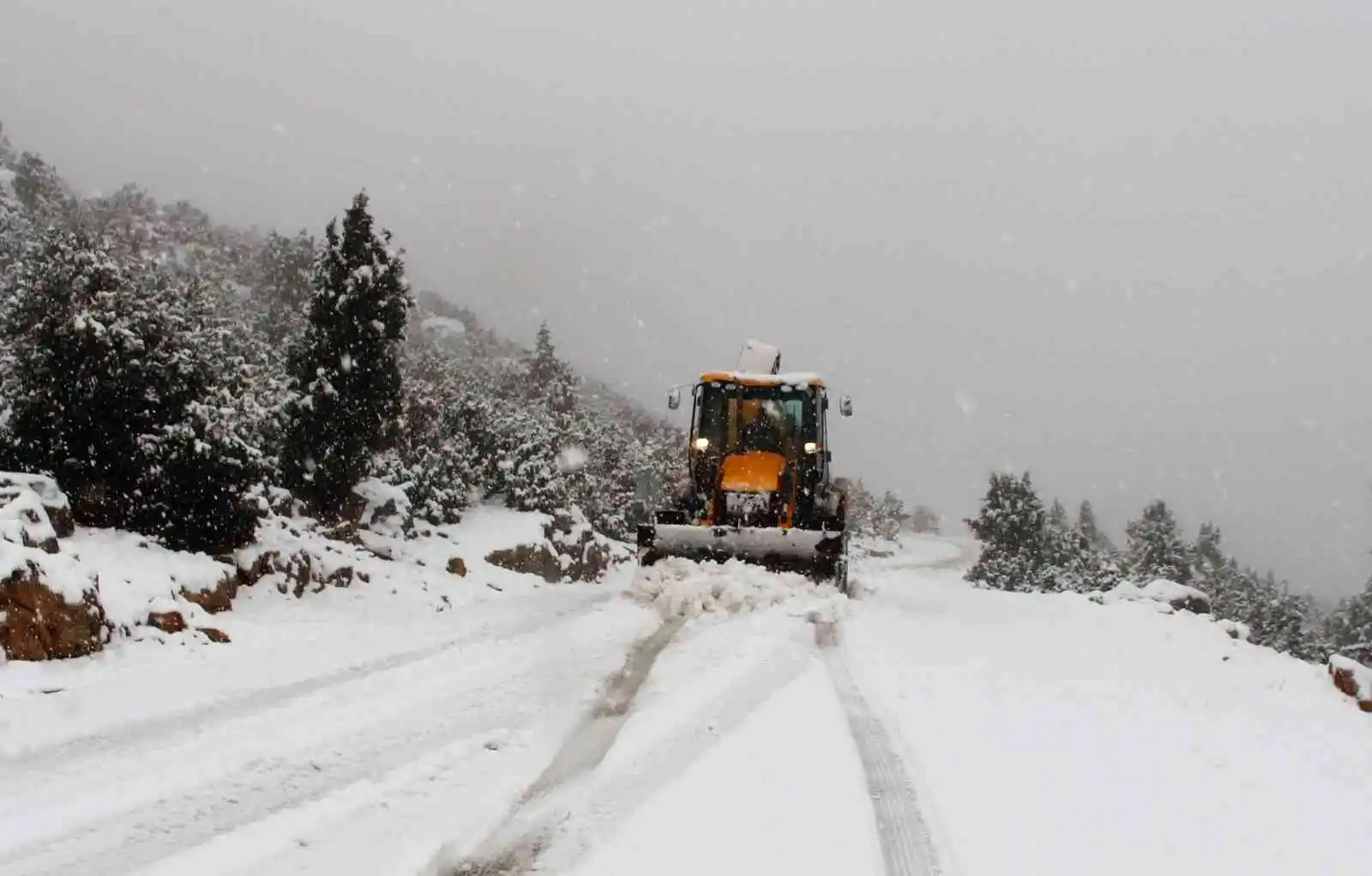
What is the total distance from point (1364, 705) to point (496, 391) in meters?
29.9

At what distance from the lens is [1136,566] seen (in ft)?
137

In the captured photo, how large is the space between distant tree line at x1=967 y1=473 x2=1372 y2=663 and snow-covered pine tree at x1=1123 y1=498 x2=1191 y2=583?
1.7 inches

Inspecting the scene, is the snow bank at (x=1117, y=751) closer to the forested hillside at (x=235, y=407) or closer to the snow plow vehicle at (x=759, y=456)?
the snow plow vehicle at (x=759, y=456)

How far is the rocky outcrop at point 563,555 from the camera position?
17834 mm

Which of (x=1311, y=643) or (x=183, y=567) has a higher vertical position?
(x=183, y=567)

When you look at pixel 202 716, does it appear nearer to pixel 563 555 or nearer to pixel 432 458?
pixel 432 458

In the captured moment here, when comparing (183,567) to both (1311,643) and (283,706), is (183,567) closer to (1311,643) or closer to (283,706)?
(283,706)

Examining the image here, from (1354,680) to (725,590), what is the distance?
248 inches

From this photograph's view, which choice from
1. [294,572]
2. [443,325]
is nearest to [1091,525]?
[443,325]

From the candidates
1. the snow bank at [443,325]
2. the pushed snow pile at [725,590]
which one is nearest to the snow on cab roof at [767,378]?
the pushed snow pile at [725,590]

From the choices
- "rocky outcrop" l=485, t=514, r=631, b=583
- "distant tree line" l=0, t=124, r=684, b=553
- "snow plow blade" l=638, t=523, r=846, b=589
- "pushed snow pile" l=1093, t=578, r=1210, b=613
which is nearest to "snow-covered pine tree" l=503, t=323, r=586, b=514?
"distant tree line" l=0, t=124, r=684, b=553

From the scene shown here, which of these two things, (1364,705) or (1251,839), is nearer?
(1251,839)

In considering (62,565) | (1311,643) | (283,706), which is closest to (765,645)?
(283,706)

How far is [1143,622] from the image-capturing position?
10.7 meters
